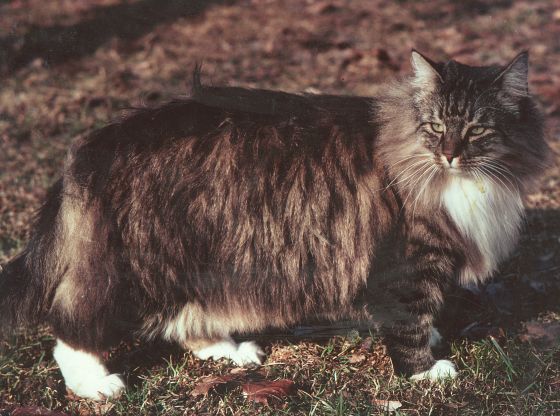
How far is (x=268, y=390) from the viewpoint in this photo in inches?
114

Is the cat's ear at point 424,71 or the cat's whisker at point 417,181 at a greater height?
the cat's ear at point 424,71

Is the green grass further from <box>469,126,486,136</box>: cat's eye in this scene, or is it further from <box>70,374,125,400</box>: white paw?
<box>469,126,486,136</box>: cat's eye

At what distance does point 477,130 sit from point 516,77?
27cm

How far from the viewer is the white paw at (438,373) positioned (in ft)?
9.71

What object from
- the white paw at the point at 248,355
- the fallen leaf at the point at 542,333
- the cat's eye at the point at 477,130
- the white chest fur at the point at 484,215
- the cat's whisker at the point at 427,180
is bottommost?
the white paw at the point at 248,355

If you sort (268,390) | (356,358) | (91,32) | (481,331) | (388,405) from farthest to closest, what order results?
(91,32)
(481,331)
(356,358)
(268,390)
(388,405)

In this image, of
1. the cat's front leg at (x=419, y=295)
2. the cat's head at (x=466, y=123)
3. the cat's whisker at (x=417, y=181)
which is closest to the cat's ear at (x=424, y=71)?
the cat's head at (x=466, y=123)

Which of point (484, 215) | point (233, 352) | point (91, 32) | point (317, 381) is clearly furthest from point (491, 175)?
point (91, 32)

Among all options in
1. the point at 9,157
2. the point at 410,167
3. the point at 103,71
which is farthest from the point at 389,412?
the point at 103,71

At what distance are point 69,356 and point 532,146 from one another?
86.4 inches

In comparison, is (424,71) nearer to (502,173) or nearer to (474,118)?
(474,118)

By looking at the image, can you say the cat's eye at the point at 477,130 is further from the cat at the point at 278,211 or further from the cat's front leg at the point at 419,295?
the cat's front leg at the point at 419,295

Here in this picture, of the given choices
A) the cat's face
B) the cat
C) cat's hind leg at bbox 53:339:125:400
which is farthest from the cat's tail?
the cat's face

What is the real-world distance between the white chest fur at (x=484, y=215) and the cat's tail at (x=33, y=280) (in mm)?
1674
